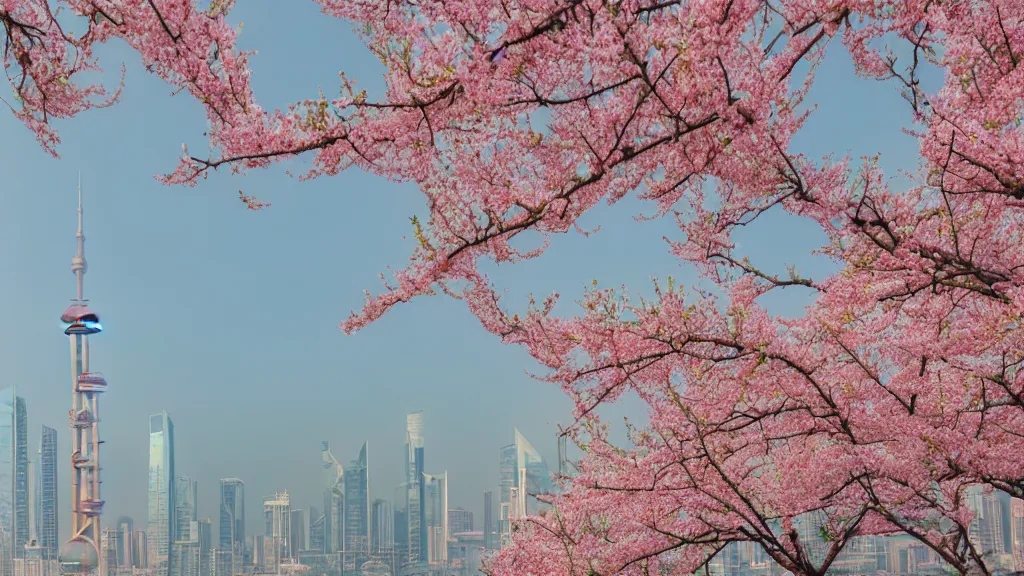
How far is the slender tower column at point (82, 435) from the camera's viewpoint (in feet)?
97.9

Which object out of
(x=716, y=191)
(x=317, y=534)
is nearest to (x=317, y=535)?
(x=317, y=534)

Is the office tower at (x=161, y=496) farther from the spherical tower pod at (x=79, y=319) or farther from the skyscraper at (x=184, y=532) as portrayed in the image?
the spherical tower pod at (x=79, y=319)

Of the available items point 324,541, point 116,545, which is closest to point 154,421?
point 116,545

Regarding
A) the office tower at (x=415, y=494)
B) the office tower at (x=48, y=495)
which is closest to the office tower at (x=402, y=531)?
the office tower at (x=415, y=494)

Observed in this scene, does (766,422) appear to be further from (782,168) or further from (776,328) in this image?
(782,168)

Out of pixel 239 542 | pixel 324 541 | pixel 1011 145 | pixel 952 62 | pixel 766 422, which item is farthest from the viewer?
pixel 239 542

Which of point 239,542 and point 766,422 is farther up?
point 766,422

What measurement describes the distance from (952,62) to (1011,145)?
94cm

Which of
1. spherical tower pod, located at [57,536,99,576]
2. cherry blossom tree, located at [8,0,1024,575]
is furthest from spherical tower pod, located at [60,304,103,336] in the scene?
cherry blossom tree, located at [8,0,1024,575]

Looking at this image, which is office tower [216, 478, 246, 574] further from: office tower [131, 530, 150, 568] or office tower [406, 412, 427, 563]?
office tower [406, 412, 427, 563]

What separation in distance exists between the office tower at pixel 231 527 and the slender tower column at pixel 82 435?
24.1ft

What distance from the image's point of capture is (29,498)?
134 feet

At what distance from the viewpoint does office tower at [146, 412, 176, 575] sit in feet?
128

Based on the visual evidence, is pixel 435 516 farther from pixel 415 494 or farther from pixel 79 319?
pixel 79 319
